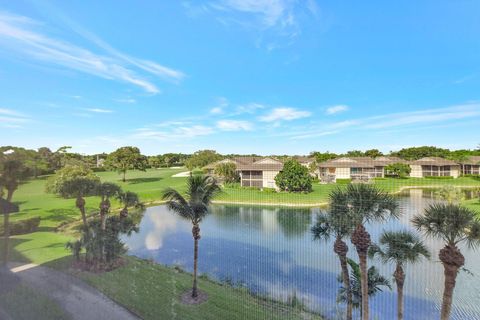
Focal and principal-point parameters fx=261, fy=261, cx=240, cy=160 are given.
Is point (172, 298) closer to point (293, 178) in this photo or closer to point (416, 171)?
point (293, 178)

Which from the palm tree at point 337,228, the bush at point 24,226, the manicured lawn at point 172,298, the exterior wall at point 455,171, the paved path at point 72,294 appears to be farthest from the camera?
the exterior wall at point 455,171

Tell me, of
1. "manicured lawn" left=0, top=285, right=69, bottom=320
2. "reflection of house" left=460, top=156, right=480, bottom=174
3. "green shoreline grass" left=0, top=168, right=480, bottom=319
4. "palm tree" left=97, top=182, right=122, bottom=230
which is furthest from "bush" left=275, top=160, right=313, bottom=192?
"reflection of house" left=460, top=156, right=480, bottom=174

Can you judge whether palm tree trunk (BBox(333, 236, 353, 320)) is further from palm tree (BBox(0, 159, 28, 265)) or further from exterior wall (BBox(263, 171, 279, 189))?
exterior wall (BBox(263, 171, 279, 189))

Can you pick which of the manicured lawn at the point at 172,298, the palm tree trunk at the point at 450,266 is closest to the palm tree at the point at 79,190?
the manicured lawn at the point at 172,298

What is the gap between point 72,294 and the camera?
6500mm

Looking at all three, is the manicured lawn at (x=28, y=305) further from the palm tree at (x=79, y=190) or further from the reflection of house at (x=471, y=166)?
the reflection of house at (x=471, y=166)

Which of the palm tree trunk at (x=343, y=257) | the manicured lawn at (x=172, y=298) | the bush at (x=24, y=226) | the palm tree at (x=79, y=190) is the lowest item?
the manicured lawn at (x=172, y=298)

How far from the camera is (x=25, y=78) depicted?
20.3 feet

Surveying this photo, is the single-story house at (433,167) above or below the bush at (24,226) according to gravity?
above

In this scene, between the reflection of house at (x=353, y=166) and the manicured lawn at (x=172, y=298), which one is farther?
the reflection of house at (x=353, y=166)

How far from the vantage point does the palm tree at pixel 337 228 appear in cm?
547

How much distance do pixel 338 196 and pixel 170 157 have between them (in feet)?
160

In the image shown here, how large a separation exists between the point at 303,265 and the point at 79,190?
6.82 meters

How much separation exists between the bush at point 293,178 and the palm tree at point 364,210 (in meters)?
18.1
